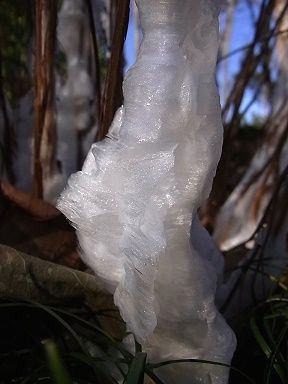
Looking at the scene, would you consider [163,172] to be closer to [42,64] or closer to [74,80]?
[42,64]

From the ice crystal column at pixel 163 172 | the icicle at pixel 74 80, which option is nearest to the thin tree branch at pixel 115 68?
the ice crystal column at pixel 163 172

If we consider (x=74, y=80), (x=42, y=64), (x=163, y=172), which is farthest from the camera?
(x=74, y=80)

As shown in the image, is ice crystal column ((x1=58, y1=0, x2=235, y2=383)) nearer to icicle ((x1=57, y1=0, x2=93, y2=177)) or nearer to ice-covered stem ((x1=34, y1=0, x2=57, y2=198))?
ice-covered stem ((x1=34, y1=0, x2=57, y2=198))

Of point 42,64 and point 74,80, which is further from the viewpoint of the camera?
point 74,80

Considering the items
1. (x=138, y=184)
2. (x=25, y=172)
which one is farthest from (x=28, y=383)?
(x=25, y=172)

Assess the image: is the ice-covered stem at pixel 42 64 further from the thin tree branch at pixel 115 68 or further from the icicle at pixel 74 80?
the icicle at pixel 74 80

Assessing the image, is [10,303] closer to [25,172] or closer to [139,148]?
[139,148]

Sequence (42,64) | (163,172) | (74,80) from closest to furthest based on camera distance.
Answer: (163,172)
(42,64)
(74,80)

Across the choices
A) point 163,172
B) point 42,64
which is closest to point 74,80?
point 42,64
